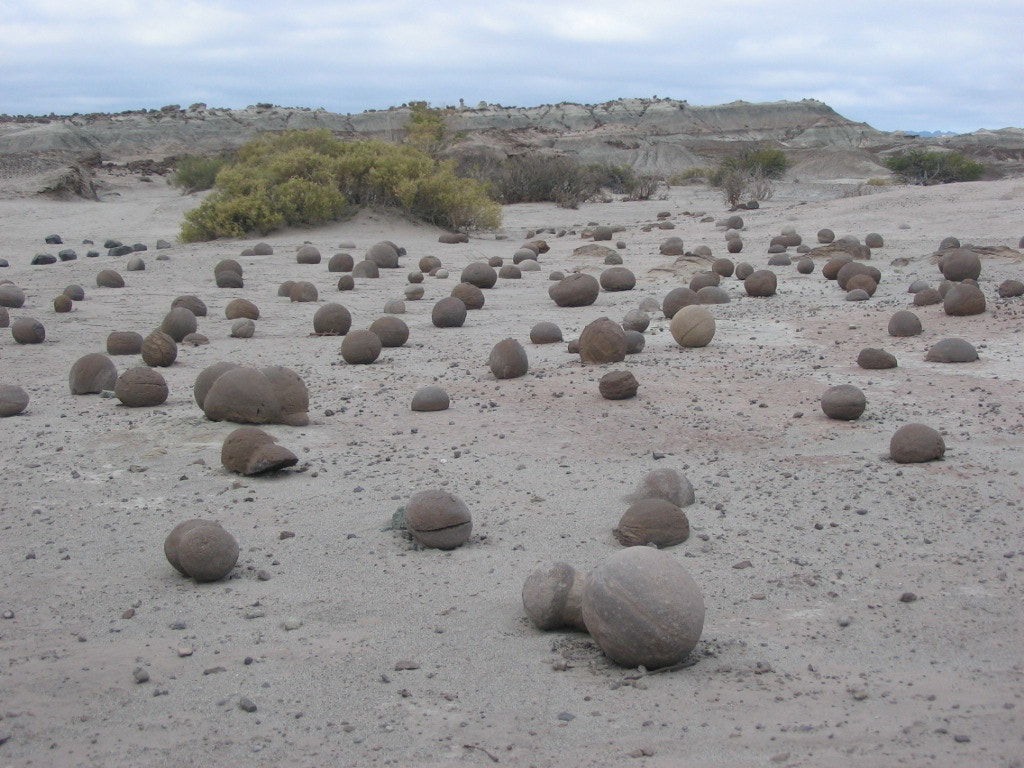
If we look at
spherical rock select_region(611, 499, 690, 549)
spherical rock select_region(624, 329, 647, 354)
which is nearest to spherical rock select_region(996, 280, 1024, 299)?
spherical rock select_region(624, 329, 647, 354)

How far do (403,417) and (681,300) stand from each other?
4.17m

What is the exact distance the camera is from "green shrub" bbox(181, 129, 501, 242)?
56.4 feet

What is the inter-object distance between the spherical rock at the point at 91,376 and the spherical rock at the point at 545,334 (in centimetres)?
340

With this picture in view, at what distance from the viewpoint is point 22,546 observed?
4.42 metres

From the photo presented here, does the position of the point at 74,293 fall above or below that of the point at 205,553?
above

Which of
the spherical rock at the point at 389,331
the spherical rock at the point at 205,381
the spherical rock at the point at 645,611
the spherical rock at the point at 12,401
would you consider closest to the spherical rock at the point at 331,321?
the spherical rock at the point at 389,331

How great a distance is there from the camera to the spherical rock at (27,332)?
8.90 metres

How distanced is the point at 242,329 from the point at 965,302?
6.35 meters

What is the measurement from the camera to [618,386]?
258 inches

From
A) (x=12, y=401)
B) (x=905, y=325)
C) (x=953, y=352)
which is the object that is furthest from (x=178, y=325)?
(x=953, y=352)

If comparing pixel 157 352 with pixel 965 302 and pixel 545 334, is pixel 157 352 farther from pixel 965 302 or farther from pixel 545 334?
pixel 965 302

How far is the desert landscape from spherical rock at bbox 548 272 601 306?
1715 mm

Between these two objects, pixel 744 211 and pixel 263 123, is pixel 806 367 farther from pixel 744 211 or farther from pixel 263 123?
pixel 263 123

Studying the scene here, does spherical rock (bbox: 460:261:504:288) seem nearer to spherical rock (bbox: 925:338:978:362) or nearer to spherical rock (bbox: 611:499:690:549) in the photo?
spherical rock (bbox: 925:338:978:362)
